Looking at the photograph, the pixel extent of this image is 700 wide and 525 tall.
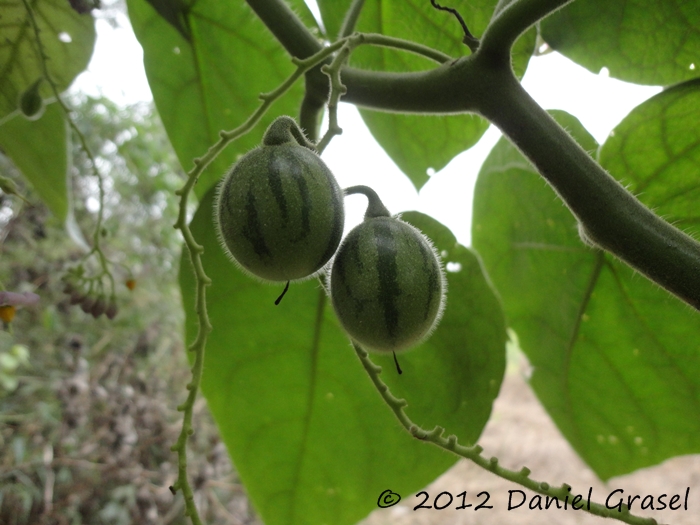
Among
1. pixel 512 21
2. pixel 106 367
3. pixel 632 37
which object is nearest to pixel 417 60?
pixel 632 37

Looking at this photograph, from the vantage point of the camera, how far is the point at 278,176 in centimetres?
49

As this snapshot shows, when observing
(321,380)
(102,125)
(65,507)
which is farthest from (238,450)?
(102,125)

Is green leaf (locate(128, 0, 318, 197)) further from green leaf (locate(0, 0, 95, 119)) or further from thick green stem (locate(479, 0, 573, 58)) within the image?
thick green stem (locate(479, 0, 573, 58))

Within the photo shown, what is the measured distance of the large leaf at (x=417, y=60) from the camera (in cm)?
86

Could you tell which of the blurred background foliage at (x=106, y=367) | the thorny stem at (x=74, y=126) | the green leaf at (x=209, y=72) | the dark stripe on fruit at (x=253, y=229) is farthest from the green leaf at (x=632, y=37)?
the blurred background foliage at (x=106, y=367)

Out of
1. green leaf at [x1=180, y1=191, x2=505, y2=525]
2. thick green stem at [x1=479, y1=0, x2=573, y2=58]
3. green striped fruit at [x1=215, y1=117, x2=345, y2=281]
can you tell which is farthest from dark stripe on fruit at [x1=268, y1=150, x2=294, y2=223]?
green leaf at [x1=180, y1=191, x2=505, y2=525]

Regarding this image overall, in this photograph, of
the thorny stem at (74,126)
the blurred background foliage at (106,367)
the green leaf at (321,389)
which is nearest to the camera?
the thorny stem at (74,126)

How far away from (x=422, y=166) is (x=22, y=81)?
627mm

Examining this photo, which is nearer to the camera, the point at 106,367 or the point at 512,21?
the point at 512,21

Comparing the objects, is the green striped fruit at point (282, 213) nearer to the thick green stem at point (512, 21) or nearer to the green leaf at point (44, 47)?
the thick green stem at point (512, 21)

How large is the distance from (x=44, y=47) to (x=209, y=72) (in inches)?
9.6

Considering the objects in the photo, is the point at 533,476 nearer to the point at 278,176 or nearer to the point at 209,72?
the point at 209,72

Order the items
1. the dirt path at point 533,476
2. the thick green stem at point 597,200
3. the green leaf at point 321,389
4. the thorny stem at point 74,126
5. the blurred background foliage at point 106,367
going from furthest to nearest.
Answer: the dirt path at point 533,476 < the blurred background foliage at point 106,367 < the green leaf at point 321,389 < the thorny stem at point 74,126 < the thick green stem at point 597,200

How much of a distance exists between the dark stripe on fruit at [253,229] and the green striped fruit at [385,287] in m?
0.09
